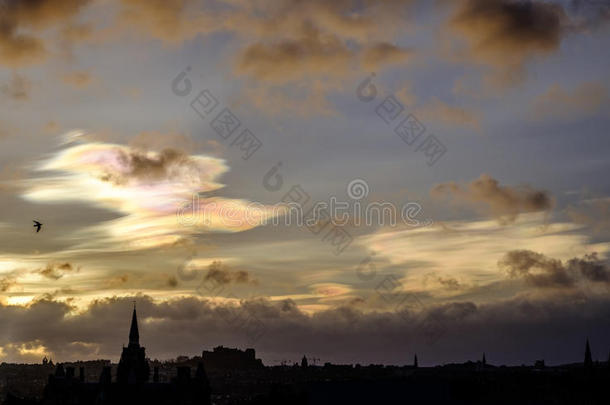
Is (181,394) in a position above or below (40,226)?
below

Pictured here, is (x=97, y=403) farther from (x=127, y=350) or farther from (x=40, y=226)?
(x=40, y=226)

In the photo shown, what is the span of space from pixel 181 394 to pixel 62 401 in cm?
2493

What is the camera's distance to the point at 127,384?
196 metres

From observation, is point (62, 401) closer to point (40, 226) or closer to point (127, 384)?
point (127, 384)

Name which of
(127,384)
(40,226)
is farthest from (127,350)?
(40,226)

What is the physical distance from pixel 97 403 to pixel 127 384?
22.8 ft

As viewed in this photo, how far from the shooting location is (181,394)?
7825 inches

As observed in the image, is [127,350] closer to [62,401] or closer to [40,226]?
[62,401]

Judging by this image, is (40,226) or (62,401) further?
(62,401)

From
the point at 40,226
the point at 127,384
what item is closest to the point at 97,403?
→ the point at 127,384

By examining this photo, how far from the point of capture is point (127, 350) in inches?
7869

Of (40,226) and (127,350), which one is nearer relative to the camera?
(40,226)

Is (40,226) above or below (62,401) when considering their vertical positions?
above

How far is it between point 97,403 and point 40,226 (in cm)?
8539
